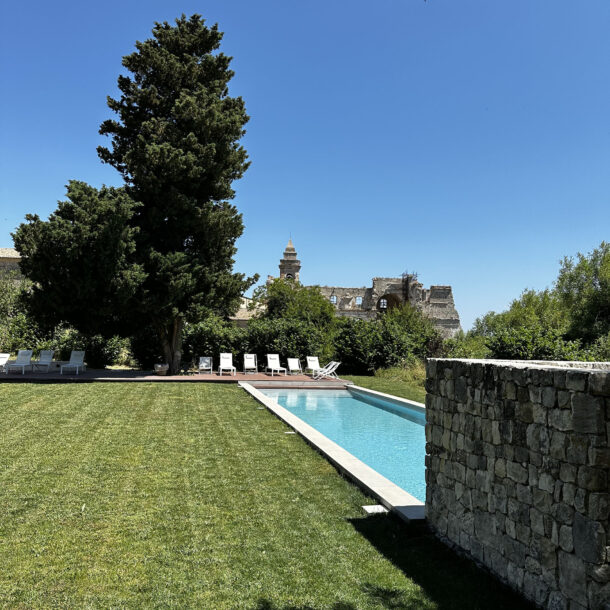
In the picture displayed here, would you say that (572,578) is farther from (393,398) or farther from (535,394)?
(393,398)

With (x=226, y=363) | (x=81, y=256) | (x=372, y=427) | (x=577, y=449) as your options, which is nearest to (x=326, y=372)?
(x=226, y=363)

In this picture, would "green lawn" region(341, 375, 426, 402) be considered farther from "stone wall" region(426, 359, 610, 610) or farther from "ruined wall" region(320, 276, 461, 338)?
"ruined wall" region(320, 276, 461, 338)

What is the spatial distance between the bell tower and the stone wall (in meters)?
40.3

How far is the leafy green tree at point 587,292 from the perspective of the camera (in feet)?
85.3

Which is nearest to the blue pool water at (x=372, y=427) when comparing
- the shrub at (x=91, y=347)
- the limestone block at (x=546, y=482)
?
the limestone block at (x=546, y=482)

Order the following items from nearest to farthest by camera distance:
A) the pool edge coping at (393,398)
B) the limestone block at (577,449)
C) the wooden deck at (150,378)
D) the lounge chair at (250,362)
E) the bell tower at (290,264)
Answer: the limestone block at (577,449)
the pool edge coping at (393,398)
the wooden deck at (150,378)
the lounge chair at (250,362)
the bell tower at (290,264)

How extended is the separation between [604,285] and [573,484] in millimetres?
28567

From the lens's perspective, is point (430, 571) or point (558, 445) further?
point (430, 571)

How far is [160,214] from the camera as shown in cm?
1656

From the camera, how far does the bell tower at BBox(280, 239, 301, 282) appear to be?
44656 mm

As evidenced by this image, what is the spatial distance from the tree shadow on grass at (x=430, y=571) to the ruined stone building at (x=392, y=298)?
41.1 metres

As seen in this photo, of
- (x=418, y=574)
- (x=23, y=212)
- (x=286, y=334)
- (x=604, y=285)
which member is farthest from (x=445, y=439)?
(x=604, y=285)

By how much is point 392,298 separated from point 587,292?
2060cm

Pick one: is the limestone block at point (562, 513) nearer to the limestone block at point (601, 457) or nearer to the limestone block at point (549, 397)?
the limestone block at point (601, 457)
